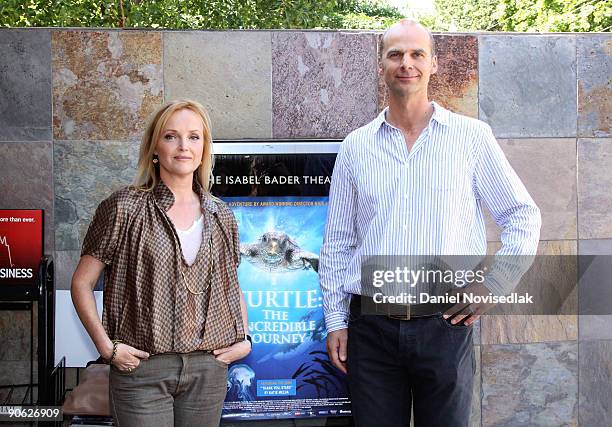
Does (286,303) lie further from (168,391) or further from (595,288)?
(595,288)

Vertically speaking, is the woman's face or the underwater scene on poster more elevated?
the woman's face

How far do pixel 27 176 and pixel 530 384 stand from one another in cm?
298

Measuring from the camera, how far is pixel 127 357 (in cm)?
229

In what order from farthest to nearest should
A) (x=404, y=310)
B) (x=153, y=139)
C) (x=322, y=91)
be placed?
(x=322, y=91)
(x=153, y=139)
(x=404, y=310)

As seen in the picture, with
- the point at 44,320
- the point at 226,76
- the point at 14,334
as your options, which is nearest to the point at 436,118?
the point at 226,76

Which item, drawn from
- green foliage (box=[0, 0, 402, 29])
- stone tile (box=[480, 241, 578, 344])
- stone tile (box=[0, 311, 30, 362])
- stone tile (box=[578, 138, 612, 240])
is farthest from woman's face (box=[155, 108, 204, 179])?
green foliage (box=[0, 0, 402, 29])

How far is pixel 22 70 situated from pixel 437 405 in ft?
9.19

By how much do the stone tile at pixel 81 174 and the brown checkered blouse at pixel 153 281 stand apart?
1.57 m

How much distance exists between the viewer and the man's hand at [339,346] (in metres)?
2.58

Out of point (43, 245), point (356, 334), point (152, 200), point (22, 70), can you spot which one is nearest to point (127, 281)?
point (152, 200)

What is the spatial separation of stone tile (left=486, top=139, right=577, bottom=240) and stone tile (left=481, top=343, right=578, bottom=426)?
661 mm

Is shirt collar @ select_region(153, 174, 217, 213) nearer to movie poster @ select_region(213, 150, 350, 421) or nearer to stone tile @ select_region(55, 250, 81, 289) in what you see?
movie poster @ select_region(213, 150, 350, 421)

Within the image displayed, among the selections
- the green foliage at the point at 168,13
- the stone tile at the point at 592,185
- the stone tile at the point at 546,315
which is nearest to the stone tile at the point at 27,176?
the stone tile at the point at 546,315

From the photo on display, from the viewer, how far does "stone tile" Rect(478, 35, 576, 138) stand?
409 cm
